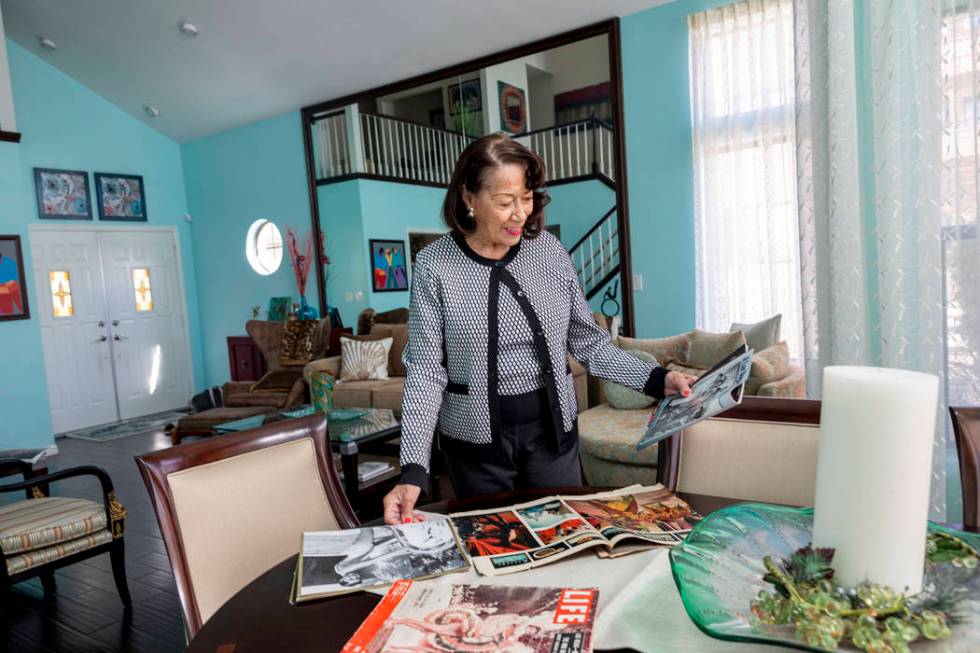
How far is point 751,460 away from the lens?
1443 millimetres

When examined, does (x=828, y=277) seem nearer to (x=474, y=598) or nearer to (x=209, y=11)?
(x=474, y=598)

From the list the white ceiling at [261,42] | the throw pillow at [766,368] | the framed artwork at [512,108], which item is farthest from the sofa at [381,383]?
the framed artwork at [512,108]

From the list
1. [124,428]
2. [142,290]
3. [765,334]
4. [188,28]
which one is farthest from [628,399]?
[142,290]

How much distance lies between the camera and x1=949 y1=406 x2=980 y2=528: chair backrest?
4.05ft

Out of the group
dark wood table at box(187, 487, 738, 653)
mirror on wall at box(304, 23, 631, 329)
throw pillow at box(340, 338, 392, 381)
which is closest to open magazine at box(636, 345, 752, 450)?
dark wood table at box(187, 487, 738, 653)

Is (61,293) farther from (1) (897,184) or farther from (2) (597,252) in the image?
(1) (897,184)

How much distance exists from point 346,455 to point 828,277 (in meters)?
2.25

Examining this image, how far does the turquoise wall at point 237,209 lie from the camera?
729cm

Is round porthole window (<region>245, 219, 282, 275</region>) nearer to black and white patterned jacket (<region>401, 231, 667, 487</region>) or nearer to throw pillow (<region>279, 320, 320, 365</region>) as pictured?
throw pillow (<region>279, 320, 320, 365</region>)

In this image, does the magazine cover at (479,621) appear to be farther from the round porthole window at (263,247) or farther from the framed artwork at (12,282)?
the round porthole window at (263,247)

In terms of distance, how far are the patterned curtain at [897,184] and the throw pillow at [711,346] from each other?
3.12 ft

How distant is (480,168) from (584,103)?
11.1 m

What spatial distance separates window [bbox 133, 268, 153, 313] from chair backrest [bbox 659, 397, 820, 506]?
299 inches

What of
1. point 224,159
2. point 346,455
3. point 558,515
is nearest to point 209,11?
point 224,159
